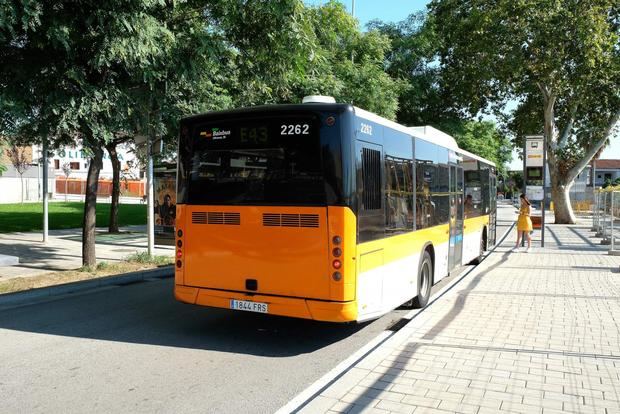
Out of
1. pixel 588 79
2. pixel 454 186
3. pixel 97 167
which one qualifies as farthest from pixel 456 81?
pixel 97 167

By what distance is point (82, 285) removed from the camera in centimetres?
1027

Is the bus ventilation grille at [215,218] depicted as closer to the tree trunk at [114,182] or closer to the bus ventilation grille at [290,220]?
the bus ventilation grille at [290,220]

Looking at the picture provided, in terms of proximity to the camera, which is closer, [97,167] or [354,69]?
[97,167]

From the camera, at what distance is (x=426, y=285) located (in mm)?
8758

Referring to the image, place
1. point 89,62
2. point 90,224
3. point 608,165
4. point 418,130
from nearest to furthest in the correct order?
point 89,62 → point 418,130 → point 90,224 → point 608,165

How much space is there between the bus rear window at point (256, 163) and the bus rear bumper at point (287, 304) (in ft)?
3.58

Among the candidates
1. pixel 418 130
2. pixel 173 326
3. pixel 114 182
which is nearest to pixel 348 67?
pixel 114 182

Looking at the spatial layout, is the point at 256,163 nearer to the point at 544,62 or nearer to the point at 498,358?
the point at 498,358

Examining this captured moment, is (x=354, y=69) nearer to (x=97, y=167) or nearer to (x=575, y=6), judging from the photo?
(x=97, y=167)

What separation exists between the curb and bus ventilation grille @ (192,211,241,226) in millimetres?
4074

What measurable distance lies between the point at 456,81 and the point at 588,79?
20.4 ft

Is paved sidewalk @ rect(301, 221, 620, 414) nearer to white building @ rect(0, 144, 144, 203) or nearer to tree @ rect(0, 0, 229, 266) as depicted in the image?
tree @ rect(0, 0, 229, 266)

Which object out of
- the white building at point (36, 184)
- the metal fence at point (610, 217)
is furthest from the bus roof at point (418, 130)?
the white building at point (36, 184)

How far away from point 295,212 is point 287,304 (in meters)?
1.04
